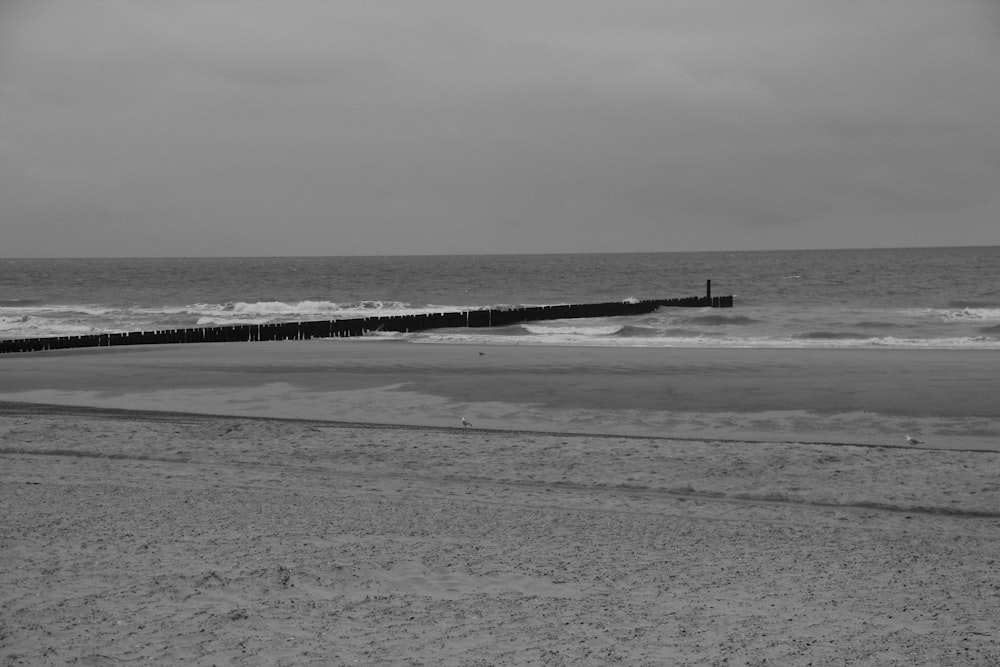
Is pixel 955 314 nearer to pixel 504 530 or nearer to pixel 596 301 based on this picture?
pixel 596 301

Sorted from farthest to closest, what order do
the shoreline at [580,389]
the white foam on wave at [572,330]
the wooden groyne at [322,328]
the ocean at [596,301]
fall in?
the white foam on wave at [572,330] → the ocean at [596,301] → the wooden groyne at [322,328] → the shoreline at [580,389]

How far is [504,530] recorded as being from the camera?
26.3 ft

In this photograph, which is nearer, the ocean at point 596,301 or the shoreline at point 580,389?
the shoreline at point 580,389

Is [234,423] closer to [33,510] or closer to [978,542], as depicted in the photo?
[33,510]

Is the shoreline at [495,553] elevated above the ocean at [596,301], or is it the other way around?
the ocean at [596,301]

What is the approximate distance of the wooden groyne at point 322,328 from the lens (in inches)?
1123

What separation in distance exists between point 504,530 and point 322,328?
86.8 ft

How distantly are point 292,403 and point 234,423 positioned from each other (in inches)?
114

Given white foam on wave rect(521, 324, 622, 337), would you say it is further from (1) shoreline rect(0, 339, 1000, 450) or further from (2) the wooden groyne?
(1) shoreline rect(0, 339, 1000, 450)

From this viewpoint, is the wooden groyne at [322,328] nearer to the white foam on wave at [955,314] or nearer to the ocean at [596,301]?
the ocean at [596,301]

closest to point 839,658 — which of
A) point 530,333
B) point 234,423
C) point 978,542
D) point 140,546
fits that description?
point 978,542

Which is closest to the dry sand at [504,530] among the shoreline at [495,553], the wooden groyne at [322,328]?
the shoreline at [495,553]

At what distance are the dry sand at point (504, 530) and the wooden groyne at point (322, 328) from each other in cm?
1316

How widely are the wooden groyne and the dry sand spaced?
13160mm
